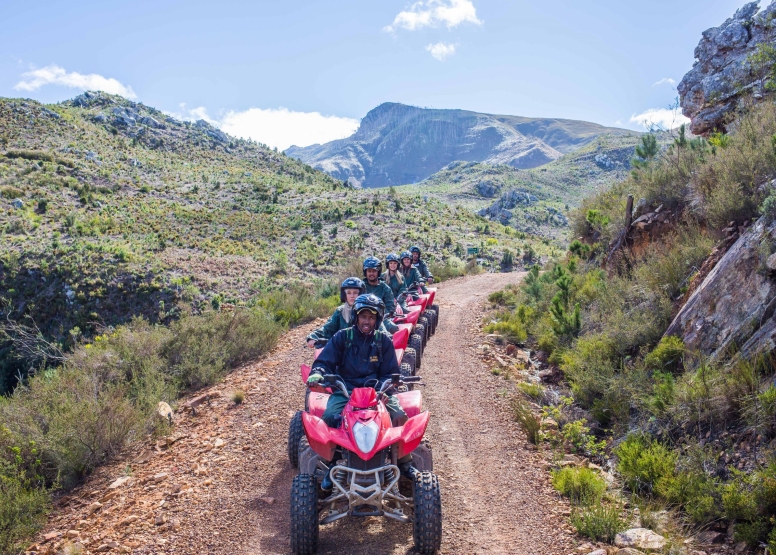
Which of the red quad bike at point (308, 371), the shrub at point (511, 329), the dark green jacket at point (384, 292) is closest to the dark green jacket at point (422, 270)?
the shrub at point (511, 329)

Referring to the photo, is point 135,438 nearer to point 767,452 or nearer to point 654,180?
point 767,452

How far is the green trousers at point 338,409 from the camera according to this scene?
4.43 m

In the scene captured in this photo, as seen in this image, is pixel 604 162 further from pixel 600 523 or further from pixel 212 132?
pixel 600 523

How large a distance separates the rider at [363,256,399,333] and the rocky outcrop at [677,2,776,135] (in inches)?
326

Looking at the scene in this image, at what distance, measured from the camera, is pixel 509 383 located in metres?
8.14

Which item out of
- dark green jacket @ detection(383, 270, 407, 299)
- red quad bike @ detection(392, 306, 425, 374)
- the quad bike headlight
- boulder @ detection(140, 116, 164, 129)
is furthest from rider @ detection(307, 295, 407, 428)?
boulder @ detection(140, 116, 164, 129)

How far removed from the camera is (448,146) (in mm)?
181750

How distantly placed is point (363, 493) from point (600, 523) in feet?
6.58

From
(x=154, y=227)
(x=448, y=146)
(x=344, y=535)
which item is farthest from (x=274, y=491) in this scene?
(x=448, y=146)

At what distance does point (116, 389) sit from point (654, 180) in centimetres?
1021

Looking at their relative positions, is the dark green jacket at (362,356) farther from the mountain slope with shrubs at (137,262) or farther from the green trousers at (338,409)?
the mountain slope with shrubs at (137,262)

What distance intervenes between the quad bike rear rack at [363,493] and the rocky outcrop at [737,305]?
360cm

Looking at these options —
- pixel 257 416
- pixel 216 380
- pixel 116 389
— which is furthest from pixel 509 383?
pixel 116 389

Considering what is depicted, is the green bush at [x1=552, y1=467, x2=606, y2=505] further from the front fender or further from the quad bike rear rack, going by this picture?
the quad bike rear rack
